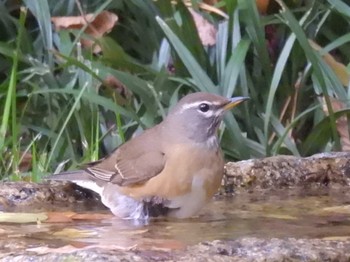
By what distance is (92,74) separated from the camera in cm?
573

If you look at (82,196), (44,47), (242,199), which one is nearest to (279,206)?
(242,199)

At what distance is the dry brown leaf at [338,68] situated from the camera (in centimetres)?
577

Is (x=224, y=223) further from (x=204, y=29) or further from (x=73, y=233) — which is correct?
(x=204, y=29)

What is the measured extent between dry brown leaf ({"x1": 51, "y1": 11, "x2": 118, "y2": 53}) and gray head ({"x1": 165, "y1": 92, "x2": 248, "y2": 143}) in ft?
6.94

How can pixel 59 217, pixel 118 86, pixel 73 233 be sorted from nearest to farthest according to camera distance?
1. pixel 73 233
2. pixel 59 217
3. pixel 118 86

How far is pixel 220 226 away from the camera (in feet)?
11.4

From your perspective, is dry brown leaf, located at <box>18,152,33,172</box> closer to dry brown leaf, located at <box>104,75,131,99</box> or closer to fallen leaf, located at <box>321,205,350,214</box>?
dry brown leaf, located at <box>104,75,131,99</box>

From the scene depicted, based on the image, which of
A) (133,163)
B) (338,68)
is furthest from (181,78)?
(133,163)

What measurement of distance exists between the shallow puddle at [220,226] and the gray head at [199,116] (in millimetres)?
279

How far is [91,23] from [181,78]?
76 cm

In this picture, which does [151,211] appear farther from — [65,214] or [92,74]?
[92,74]

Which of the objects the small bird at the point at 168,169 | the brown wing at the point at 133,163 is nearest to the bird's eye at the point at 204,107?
the small bird at the point at 168,169

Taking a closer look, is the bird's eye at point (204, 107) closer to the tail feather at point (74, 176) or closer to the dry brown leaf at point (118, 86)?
the tail feather at point (74, 176)

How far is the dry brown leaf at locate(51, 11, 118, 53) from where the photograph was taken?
251 inches
